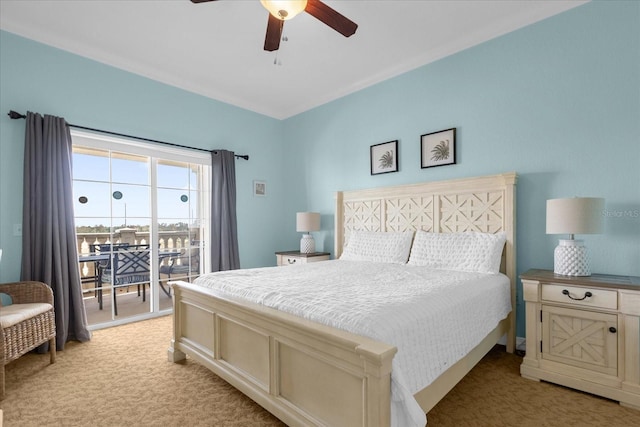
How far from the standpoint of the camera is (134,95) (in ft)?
11.8

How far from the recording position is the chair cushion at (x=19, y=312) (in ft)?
7.16

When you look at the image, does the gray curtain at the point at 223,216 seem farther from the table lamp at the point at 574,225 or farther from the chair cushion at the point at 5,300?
the table lamp at the point at 574,225

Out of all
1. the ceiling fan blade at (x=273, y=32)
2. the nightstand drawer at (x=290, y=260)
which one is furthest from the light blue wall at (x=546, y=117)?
the ceiling fan blade at (x=273, y=32)

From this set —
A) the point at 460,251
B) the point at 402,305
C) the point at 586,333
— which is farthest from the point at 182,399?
the point at 586,333

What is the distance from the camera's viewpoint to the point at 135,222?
3.69 m

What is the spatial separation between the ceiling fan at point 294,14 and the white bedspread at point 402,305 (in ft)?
5.76

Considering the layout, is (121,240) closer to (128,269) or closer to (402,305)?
(128,269)

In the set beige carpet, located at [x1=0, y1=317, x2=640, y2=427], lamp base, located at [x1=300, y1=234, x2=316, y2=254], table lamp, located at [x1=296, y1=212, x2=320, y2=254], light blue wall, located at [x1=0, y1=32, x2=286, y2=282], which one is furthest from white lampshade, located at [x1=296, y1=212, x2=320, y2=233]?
beige carpet, located at [x1=0, y1=317, x2=640, y2=427]

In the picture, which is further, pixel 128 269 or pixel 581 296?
pixel 128 269

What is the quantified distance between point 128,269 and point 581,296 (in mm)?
4273

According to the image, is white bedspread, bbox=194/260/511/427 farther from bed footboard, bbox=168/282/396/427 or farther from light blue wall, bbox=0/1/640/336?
light blue wall, bbox=0/1/640/336

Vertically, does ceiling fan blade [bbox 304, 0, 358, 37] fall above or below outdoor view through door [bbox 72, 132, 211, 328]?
above

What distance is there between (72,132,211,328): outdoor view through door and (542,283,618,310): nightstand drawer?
3785 millimetres

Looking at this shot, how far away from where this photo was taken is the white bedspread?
1408mm
